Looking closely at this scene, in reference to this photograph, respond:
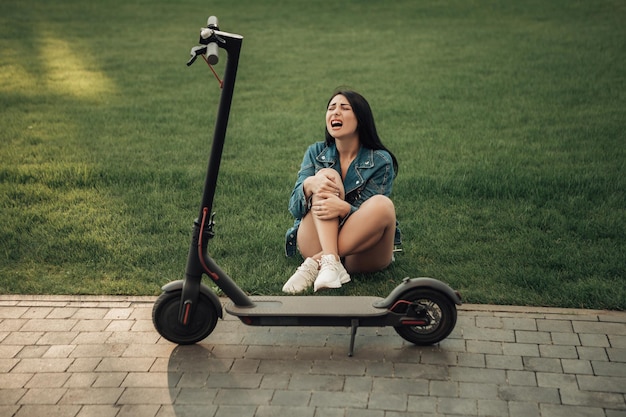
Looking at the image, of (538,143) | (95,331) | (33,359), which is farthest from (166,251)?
(538,143)

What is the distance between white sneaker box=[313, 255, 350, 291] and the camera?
5102mm

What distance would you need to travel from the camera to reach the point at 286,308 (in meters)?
4.56

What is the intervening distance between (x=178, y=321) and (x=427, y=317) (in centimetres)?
143

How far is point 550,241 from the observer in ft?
20.2

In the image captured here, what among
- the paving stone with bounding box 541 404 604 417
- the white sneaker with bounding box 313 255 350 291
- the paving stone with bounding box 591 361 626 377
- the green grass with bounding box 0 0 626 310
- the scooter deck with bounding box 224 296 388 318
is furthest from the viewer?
the green grass with bounding box 0 0 626 310

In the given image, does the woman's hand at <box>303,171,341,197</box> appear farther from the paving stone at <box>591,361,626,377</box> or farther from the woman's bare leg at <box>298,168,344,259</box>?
the paving stone at <box>591,361,626,377</box>

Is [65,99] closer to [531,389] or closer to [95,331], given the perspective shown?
[95,331]

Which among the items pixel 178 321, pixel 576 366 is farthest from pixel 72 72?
pixel 576 366

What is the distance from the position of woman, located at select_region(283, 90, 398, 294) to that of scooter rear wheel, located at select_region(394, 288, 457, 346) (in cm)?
71

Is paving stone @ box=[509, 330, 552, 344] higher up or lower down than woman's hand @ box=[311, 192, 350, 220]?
lower down

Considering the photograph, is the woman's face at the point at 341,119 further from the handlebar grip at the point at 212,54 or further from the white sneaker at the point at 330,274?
the handlebar grip at the point at 212,54

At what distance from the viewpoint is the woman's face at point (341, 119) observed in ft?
17.7

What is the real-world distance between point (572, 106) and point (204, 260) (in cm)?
693

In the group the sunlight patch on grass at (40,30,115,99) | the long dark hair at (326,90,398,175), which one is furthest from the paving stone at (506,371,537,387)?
the sunlight patch on grass at (40,30,115,99)
